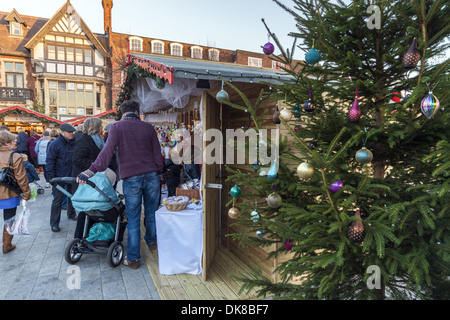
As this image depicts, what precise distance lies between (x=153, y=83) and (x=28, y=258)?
3.00 metres

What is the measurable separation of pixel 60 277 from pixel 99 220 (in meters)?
0.75

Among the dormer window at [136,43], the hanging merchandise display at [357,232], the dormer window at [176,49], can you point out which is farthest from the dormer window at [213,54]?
the hanging merchandise display at [357,232]

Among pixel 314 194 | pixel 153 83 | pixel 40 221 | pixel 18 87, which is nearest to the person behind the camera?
pixel 314 194

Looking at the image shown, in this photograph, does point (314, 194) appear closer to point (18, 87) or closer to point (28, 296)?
point (28, 296)

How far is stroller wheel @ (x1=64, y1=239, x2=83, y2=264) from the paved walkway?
0.29 ft

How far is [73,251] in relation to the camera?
336 centimetres

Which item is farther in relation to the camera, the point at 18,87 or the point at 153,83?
the point at 18,87

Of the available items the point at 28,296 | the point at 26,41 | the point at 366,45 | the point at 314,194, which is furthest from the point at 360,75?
the point at 26,41

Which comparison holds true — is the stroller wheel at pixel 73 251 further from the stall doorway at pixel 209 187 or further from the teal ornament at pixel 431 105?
the teal ornament at pixel 431 105

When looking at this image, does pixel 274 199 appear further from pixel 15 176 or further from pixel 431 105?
pixel 15 176

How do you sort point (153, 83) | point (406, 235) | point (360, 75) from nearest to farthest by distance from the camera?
1. point (406, 235)
2. point (360, 75)
3. point (153, 83)

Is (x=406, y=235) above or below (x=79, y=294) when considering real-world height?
above
